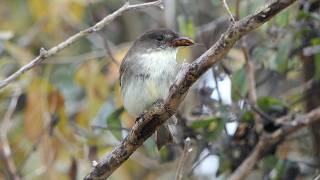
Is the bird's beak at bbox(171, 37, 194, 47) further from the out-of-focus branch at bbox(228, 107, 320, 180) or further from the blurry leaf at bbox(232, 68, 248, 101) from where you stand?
the out-of-focus branch at bbox(228, 107, 320, 180)

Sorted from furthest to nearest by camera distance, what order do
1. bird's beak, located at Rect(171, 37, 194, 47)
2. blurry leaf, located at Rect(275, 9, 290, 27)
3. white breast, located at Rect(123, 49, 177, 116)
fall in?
blurry leaf, located at Rect(275, 9, 290, 27), bird's beak, located at Rect(171, 37, 194, 47), white breast, located at Rect(123, 49, 177, 116)

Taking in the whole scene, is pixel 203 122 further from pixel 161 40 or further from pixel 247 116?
pixel 161 40

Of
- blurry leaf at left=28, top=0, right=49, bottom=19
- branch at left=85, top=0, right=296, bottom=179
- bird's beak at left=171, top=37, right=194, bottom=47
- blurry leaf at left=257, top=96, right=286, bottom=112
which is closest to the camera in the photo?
branch at left=85, top=0, right=296, bottom=179

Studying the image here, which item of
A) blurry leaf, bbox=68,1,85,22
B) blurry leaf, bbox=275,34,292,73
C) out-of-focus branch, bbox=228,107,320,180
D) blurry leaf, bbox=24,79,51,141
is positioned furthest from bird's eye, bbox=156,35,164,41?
blurry leaf, bbox=68,1,85,22

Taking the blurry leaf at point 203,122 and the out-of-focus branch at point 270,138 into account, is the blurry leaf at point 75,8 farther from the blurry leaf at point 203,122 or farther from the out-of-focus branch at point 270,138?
the out-of-focus branch at point 270,138

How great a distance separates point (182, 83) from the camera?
2807 mm

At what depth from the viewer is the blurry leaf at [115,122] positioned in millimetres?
4312

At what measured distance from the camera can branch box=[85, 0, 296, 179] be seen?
260cm

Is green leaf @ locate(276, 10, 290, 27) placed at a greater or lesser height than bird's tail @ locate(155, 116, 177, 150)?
greater

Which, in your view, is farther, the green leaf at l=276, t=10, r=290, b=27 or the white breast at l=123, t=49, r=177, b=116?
the green leaf at l=276, t=10, r=290, b=27

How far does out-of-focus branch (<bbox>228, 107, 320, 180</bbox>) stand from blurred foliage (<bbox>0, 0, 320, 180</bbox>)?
0.25 feet

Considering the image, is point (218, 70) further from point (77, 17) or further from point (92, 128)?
point (77, 17)

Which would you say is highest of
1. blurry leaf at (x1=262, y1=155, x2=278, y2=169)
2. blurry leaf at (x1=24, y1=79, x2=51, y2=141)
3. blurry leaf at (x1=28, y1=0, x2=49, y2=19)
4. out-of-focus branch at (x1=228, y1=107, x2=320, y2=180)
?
blurry leaf at (x1=28, y1=0, x2=49, y2=19)

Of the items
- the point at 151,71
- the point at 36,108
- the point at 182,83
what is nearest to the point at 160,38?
the point at 151,71
